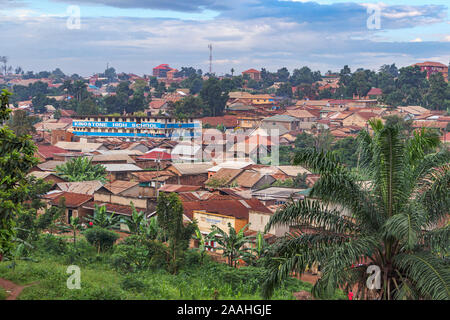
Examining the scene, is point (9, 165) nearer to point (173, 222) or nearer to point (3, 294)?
point (3, 294)

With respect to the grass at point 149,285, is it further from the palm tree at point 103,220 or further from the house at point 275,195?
the house at point 275,195

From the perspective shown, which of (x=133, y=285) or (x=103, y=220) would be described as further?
(x=103, y=220)

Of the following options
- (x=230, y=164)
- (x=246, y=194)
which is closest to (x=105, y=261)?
(x=246, y=194)

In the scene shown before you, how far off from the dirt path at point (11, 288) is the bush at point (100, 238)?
7148mm

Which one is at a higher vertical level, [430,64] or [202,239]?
[430,64]

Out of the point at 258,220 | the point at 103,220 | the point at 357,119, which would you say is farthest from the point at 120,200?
the point at 357,119

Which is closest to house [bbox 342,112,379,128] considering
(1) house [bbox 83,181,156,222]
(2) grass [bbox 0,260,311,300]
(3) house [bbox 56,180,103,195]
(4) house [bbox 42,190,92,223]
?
(3) house [bbox 56,180,103,195]

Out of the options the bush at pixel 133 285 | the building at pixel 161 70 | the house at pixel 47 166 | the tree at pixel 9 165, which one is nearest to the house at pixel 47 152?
the house at pixel 47 166

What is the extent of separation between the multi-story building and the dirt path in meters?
43.8

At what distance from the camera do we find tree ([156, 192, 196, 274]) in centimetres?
1335

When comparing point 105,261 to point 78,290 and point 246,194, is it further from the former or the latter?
point 246,194

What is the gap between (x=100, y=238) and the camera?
17641 millimetres

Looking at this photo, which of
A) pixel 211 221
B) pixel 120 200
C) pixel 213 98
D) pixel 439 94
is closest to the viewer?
pixel 211 221

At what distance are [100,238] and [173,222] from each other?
5.06 m
